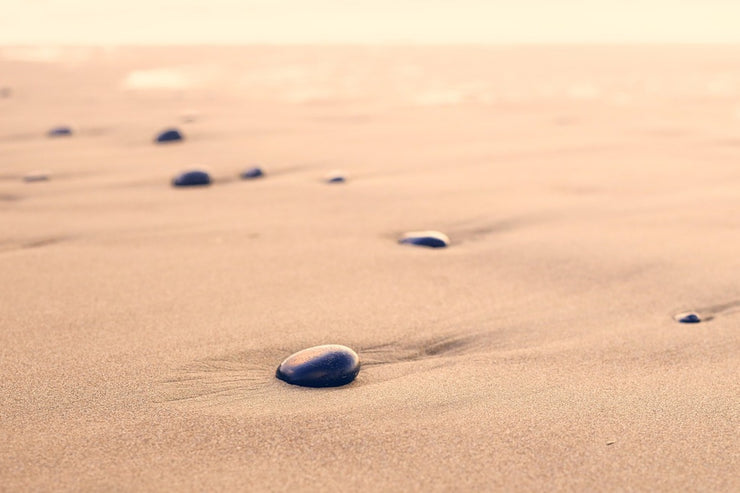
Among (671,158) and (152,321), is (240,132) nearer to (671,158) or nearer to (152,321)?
(671,158)

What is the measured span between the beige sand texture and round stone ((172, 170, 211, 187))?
2.2 inches

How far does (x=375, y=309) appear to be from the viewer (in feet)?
6.23

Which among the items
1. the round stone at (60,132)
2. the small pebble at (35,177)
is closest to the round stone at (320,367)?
the small pebble at (35,177)

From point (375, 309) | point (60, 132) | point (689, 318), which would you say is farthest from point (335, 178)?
point (60, 132)

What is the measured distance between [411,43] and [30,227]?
13.6 metres

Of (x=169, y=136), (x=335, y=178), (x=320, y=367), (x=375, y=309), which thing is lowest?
(x=320, y=367)

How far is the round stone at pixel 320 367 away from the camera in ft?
4.94

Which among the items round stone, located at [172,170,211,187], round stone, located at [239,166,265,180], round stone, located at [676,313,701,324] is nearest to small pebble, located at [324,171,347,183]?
round stone, located at [239,166,265,180]

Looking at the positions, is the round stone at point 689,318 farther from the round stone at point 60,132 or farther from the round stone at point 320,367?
the round stone at point 60,132

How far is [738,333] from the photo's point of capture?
5.77 feet

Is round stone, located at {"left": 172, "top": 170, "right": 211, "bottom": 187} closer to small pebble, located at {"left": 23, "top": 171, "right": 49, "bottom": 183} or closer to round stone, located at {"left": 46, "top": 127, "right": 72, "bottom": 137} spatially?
small pebble, located at {"left": 23, "top": 171, "right": 49, "bottom": 183}

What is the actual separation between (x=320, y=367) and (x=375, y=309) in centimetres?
41

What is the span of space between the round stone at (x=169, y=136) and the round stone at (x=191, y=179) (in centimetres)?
95

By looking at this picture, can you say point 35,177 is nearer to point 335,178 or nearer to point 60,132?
point 60,132
